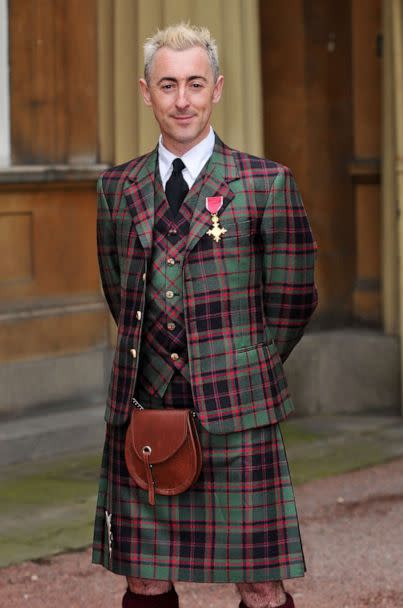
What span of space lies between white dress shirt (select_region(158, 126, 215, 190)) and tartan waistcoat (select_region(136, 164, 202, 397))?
0.03 m

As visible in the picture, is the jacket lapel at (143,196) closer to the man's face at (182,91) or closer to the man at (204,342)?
the man at (204,342)

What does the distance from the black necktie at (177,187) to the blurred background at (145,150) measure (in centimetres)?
305

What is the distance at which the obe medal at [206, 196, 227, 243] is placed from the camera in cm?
343

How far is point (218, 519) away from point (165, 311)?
1.70 ft

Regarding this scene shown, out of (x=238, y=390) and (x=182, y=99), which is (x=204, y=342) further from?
(x=182, y=99)

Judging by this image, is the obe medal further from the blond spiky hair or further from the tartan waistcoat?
the blond spiky hair

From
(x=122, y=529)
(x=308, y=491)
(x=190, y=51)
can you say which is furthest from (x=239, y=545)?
(x=308, y=491)

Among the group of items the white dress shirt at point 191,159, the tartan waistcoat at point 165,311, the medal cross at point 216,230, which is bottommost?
the tartan waistcoat at point 165,311

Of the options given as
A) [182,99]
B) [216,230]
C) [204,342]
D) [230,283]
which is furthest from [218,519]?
[182,99]

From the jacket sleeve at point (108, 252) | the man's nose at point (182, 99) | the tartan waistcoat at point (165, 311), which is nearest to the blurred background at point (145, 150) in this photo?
the jacket sleeve at point (108, 252)

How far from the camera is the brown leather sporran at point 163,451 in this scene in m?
3.37

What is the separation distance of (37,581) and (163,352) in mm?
1876

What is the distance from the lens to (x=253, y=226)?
346 centimetres

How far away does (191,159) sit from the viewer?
137 inches
